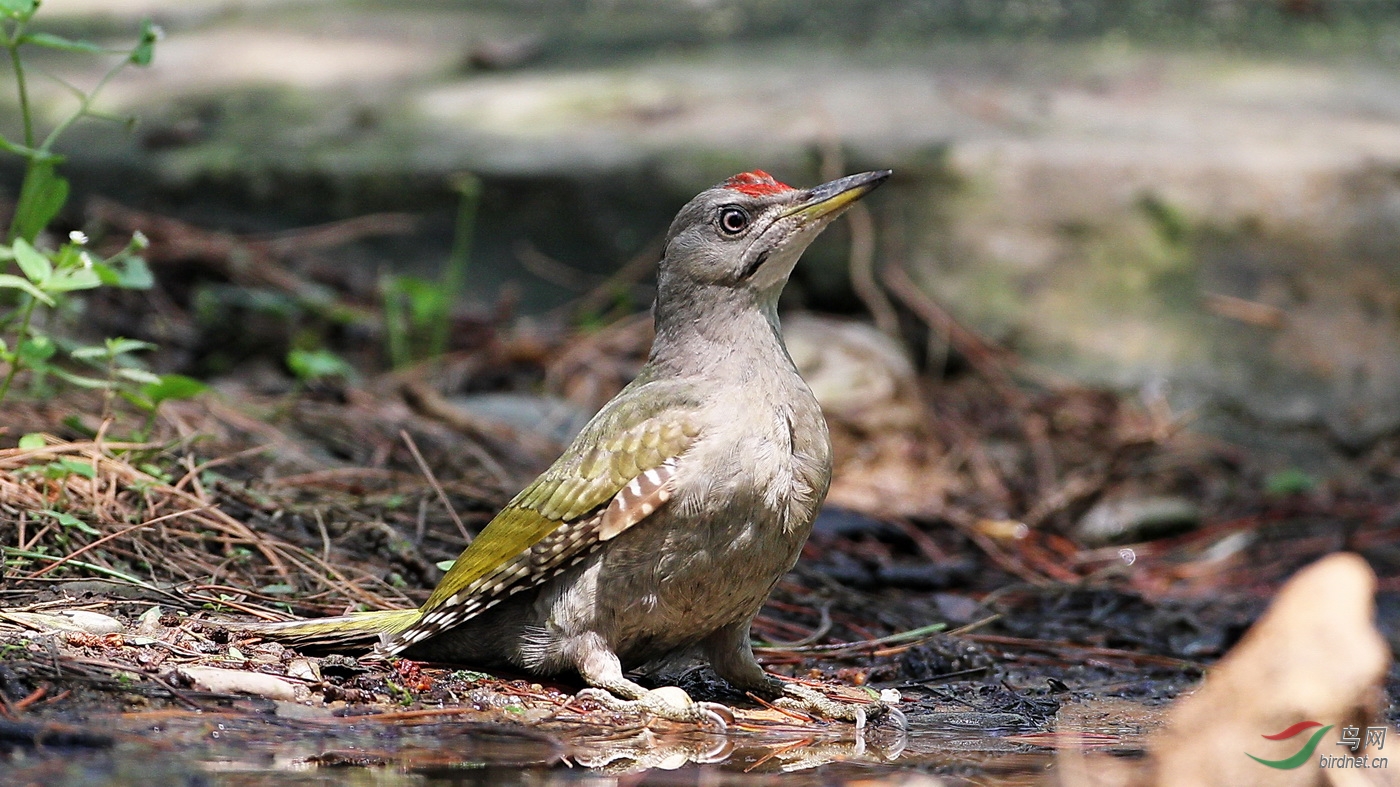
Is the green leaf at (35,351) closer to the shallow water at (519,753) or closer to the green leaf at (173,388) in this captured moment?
the green leaf at (173,388)

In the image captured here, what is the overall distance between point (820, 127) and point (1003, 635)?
4.44 m

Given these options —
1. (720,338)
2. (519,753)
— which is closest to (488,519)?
(720,338)

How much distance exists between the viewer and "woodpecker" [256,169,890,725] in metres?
3.76

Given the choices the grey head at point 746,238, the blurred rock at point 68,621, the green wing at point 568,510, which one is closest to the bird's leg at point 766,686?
the green wing at point 568,510

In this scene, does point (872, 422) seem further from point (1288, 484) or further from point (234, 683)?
point (234, 683)

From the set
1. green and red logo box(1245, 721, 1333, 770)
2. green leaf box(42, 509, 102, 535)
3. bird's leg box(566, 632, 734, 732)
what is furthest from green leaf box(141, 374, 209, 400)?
green and red logo box(1245, 721, 1333, 770)

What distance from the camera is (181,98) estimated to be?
9.63 metres

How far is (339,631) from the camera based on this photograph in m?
3.88

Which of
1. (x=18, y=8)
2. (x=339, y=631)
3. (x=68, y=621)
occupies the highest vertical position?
(x=18, y=8)

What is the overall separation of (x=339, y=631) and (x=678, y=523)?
1008 millimetres

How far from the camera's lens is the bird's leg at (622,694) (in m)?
3.75

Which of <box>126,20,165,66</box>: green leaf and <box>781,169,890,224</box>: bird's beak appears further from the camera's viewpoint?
<box>126,20,165,66</box>: green leaf

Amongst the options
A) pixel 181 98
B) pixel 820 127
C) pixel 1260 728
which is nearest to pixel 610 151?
pixel 820 127

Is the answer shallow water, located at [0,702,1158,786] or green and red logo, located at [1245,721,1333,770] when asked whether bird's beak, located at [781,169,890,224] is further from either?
green and red logo, located at [1245,721,1333,770]
